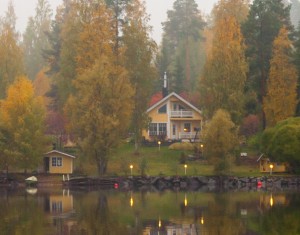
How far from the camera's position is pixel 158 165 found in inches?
2840

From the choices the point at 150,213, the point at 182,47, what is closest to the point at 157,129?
the point at 182,47

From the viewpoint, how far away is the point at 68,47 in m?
75.3

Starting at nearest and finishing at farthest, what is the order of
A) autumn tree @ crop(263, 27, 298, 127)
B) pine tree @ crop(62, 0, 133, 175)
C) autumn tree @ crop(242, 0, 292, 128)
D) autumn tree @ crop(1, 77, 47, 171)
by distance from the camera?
pine tree @ crop(62, 0, 133, 175)
autumn tree @ crop(1, 77, 47, 171)
autumn tree @ crop(263, 27, 298, 127)
autumn tree @ crop(242, 0, 292, 128)

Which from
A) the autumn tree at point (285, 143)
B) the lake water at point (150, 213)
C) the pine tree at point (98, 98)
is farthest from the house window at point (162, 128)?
the lake water at point (150, 213)

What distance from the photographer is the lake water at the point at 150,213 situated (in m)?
35.5

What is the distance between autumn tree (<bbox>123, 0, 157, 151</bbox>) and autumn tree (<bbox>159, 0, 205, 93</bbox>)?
22109 millimetres

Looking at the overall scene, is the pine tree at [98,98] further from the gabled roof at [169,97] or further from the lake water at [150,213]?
the gabled roof at [169,97]

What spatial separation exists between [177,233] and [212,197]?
1999cm

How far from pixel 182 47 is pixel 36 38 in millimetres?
29538

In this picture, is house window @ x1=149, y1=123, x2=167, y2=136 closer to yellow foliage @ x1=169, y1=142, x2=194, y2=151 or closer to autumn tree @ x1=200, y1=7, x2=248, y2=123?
yellow foliage @ x1=169, y1=142, x2=194, y2=151

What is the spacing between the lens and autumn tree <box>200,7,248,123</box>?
237 feet

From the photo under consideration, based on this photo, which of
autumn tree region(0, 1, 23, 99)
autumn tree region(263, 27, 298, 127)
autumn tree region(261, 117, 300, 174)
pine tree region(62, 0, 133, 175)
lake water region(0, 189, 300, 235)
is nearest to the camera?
lake water region(0, 189, 300, 235)

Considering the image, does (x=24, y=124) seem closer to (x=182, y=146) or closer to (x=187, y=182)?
(x=187, y=182)

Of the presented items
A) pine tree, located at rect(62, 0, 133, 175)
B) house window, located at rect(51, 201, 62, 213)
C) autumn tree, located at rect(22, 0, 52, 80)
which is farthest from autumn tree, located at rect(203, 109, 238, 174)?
autumn tree, located at rect(22, 0, 52, 80)
